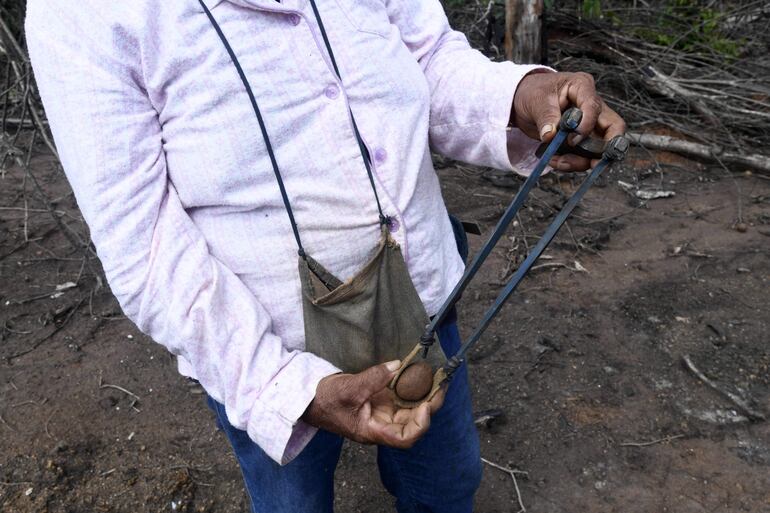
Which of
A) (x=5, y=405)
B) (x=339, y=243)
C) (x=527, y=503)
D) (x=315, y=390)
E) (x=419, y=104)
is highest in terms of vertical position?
(x=419, y=104)

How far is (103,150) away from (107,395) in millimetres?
2099

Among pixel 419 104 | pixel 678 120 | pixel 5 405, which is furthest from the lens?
pixel 678 120

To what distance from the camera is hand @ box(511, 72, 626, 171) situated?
3.97 feet

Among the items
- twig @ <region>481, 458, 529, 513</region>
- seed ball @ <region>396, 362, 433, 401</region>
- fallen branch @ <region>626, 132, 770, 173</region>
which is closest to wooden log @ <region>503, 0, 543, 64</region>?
fallen branch @ <region>626, 132, 770, 173</region>

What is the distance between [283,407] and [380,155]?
18.6 inches

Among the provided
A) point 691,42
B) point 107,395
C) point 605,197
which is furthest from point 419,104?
point 691,42

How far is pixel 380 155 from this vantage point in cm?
121

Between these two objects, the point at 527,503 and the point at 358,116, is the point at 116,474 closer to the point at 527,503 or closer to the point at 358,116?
the point at 527,503

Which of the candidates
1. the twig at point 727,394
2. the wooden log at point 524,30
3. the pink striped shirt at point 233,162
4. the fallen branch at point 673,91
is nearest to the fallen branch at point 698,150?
the fallen branch at point 673,91

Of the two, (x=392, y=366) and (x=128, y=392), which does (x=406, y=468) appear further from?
(x=128, y=392)

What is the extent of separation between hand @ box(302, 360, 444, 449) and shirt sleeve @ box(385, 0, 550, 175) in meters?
0.56

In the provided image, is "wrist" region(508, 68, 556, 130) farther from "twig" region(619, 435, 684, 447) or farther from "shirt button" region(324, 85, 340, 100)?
"twig" region(619, 435, 684, 447)

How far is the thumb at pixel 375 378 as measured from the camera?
1129 millimetres

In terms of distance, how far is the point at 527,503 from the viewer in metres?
2.28
